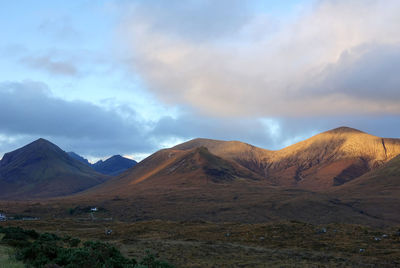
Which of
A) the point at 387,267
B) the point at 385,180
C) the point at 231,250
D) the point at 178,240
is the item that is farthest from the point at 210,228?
the point at 385,180

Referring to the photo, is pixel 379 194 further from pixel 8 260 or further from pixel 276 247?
pixel 8 260

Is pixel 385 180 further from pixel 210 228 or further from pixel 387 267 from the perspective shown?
pixel 387 267

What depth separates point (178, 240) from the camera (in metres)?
38.1

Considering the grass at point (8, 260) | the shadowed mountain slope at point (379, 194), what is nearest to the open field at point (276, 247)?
the grass at point (8, 260)

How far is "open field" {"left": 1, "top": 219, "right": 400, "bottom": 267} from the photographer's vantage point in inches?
1053

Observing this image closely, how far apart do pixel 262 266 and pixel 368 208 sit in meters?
95.1

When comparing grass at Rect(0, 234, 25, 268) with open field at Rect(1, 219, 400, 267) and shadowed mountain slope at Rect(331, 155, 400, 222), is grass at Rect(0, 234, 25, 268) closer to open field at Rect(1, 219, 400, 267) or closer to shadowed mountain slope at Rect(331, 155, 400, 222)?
open field at Rect(1, 219, 400, 267)

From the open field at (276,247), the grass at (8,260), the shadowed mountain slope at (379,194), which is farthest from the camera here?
the shadowed mountain slope at (379,194)

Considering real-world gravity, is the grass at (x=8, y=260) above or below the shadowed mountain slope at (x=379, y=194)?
above

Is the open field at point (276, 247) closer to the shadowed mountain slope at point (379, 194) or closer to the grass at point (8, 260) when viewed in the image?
the grass at point (8, 260)

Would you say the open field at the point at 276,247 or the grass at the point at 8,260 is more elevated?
the grass at the point at 8,260

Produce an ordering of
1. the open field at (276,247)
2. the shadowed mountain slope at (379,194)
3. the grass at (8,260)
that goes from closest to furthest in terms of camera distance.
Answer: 1. the grass at (8,260)
2. the open field at (276,247)
3. the shadowed mountain slope at (379,194)

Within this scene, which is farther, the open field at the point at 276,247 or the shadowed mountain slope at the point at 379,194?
the shadowed mountain slope at the point at 379,194

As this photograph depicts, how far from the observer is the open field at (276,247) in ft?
87.7
